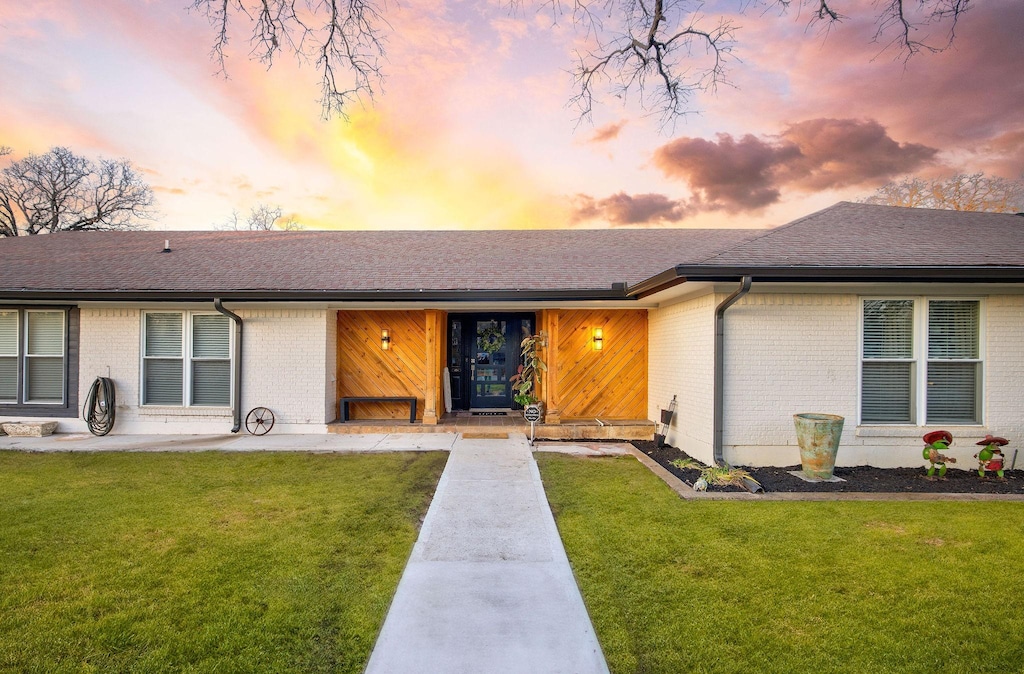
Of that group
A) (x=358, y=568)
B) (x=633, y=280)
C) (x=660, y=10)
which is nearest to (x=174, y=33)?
(x=660, y=10)

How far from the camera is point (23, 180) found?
2272 cm

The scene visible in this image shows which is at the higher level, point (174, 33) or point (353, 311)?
point (174, 33)

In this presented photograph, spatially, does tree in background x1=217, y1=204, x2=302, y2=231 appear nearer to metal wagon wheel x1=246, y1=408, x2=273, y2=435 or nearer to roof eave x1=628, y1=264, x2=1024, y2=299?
metal wagon wheel x1=246, y1=408, x2=273, y2=435

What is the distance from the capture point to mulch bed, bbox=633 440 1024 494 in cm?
541

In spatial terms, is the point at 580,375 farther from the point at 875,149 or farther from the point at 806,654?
the point at 875,149

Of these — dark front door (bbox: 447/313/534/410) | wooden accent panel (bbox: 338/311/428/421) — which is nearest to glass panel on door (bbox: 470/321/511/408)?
dark front door (bbox: 447/313/534/410)

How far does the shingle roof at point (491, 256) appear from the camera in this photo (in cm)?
634

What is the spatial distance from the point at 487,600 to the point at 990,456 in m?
6.40

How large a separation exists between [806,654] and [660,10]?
4.54 m

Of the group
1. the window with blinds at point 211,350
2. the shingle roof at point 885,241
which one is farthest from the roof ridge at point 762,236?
the window with blinds at point 211,350

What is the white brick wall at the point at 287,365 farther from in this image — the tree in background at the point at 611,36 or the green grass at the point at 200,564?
the tree in background at the point at 611,36

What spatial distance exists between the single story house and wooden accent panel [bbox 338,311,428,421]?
4 cm

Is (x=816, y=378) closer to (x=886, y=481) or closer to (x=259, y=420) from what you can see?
(x=886, y=481)

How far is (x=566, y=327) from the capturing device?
9094 millimetres
